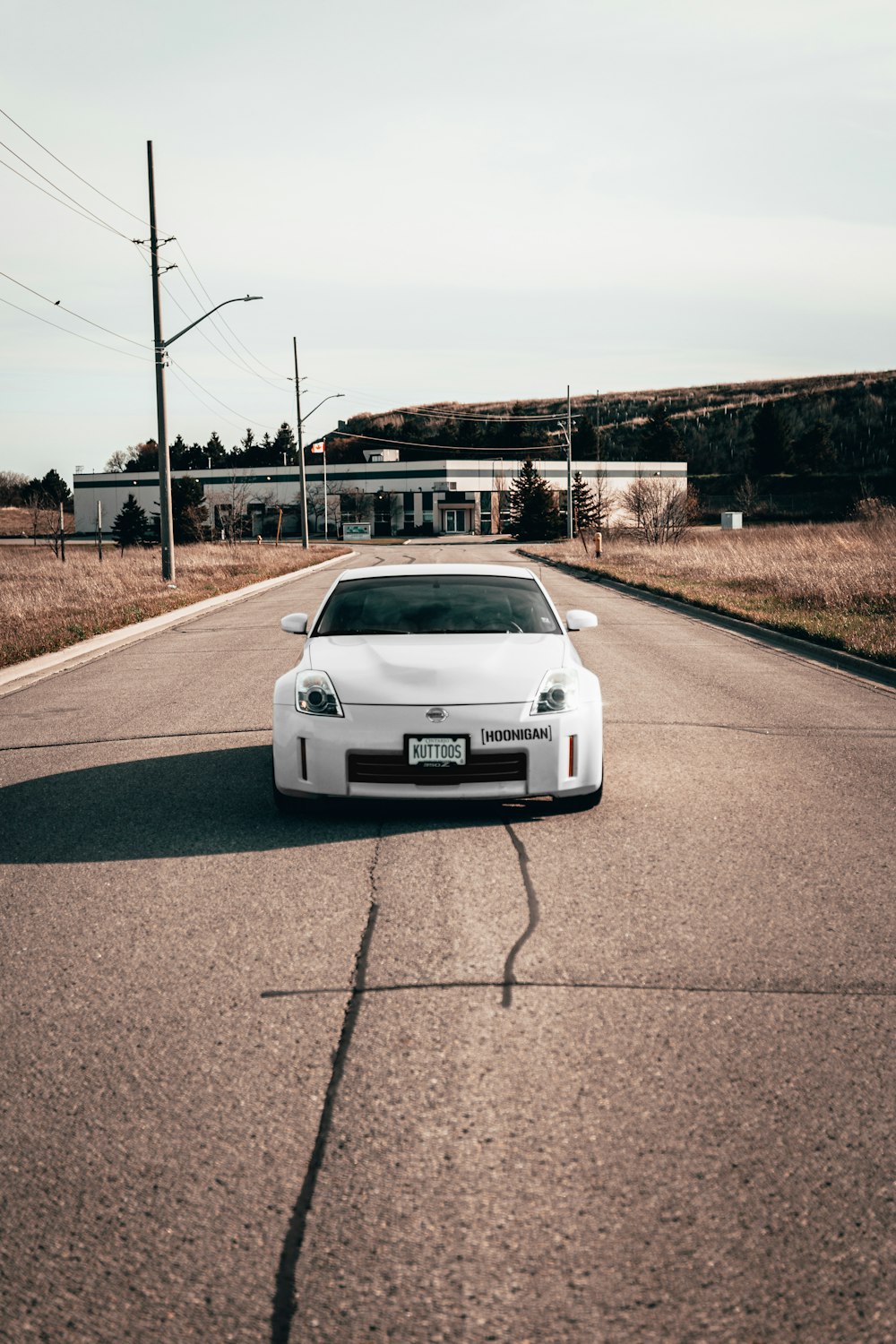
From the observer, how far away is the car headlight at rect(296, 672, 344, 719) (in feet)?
21.7

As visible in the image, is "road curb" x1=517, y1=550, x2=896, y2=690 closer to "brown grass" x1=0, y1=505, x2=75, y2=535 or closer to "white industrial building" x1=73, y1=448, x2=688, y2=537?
"brown grass" x1=0, y1=505, x2=75, y2=535

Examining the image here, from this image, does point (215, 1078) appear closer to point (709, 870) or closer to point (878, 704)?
point (709, 870)

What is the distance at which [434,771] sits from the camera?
6.40 meters

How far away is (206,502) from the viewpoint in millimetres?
118500

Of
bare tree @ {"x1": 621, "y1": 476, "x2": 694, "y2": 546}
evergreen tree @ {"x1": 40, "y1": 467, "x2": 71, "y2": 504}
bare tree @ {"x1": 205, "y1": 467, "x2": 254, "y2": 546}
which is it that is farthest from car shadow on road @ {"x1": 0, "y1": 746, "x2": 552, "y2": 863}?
evergreen tree @ {"x1": 40, "y1": 467, "x2": 71, "y2": 504}

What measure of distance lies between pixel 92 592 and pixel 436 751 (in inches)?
893

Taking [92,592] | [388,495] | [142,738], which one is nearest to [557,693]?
[142,738]

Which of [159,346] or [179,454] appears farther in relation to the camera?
[179,454]

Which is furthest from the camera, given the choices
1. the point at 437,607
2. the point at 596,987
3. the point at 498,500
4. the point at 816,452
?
the point at 816,452

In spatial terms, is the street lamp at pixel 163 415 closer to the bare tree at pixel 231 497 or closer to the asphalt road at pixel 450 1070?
the asphalt road at pixel 450 1070

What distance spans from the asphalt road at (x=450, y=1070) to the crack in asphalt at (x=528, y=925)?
0.02 m

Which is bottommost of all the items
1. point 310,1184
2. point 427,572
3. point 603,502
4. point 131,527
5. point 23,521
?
point 310,1184

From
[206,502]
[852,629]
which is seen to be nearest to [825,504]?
[206,502]

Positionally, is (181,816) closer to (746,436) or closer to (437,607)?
(437,607)
